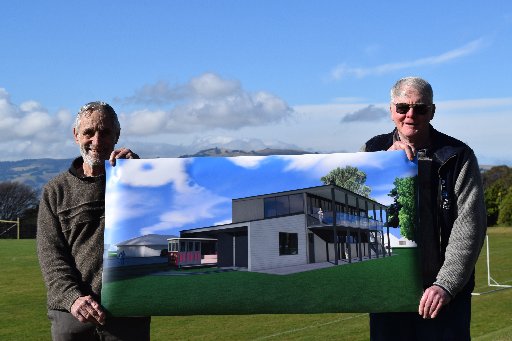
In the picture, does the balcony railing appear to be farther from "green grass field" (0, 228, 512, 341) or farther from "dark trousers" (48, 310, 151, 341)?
"green grass field" (0, 228, 512, 341)

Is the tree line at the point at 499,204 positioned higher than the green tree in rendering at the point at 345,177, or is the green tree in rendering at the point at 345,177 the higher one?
the tree line at the point at 499,204

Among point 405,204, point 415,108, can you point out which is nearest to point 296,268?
point 405,204

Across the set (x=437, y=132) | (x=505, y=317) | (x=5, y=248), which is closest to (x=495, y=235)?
(x=5, y=248)

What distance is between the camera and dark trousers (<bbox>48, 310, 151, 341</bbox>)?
4121mm

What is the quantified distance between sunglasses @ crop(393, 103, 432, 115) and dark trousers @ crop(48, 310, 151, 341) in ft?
5.53

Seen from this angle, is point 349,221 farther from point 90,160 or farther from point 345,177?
point 90,160

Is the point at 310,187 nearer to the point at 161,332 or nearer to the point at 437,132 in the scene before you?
the point at 437,132

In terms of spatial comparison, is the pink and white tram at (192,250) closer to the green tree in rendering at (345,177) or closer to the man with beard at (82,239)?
the man with beard at (82,239)

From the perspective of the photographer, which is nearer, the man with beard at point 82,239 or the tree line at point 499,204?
the man with beard at point 82,239

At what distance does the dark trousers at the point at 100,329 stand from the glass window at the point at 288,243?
0.84 meters

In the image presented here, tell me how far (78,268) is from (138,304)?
0.39 m

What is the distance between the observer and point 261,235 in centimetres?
398

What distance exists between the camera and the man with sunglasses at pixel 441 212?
383 cm

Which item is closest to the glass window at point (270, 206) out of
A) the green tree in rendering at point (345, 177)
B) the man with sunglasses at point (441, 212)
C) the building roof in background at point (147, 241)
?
the green tree in rendering at point (345, 177)
